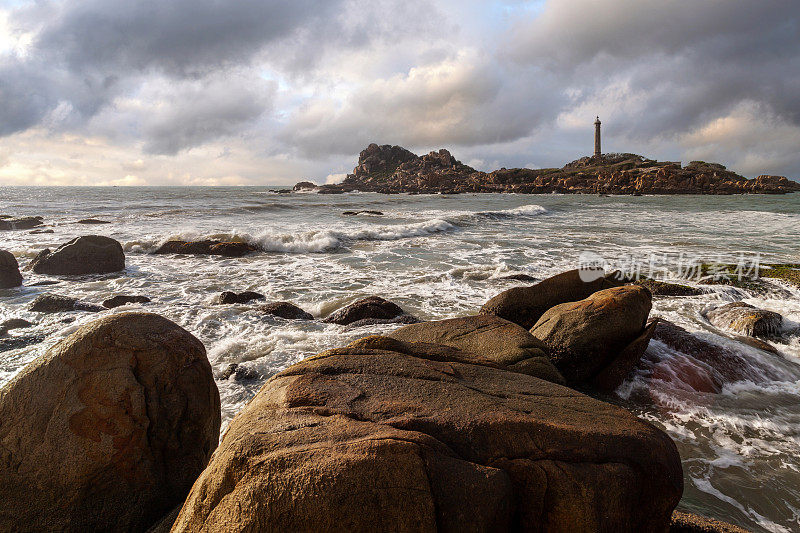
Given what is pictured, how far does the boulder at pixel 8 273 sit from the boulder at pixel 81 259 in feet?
3.46

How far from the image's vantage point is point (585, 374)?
539 centimetres

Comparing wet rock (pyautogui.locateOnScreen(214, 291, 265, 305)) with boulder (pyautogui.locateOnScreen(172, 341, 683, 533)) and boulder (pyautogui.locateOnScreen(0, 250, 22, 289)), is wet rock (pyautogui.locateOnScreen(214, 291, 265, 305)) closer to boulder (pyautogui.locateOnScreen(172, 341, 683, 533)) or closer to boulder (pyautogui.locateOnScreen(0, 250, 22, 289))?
boulder (pyautogui.locateOnScreen(0, 250, 22, 289))

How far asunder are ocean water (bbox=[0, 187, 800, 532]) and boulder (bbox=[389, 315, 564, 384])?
144cm

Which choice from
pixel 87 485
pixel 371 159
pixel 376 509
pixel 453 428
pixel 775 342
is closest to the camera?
pixel 376 509

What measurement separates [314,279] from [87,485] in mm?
8556

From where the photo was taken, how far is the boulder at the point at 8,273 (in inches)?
401

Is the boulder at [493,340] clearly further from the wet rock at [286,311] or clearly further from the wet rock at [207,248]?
the wet rock at [207,248]

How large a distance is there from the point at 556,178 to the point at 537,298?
94551mm

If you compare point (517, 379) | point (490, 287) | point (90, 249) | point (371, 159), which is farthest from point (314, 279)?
point (371, 159)

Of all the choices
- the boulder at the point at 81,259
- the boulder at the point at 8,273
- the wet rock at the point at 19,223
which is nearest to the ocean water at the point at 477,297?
the boulder at the point at 8,273

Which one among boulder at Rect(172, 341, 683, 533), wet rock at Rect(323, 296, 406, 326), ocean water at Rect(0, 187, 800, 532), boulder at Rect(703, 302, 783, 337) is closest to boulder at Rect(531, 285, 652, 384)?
ocean water at Rect(0, 187, 800, 532)

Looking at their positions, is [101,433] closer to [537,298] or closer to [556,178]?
[537,298]

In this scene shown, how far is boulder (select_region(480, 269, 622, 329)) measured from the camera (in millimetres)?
6949

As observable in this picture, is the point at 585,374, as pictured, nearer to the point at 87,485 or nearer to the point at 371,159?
the point at 87,485
